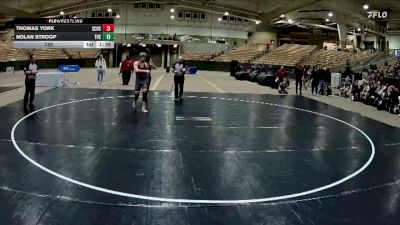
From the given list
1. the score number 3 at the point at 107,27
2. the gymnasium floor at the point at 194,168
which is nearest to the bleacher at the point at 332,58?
the score number 3 at the point at 107,27

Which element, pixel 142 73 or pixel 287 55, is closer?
pixel 142 73

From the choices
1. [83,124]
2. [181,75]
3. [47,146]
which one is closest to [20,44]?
[181,75]

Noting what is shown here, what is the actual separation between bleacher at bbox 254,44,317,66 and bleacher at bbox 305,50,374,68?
1233 millimetres

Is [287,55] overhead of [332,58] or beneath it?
overhead

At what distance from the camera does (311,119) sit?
13805mm

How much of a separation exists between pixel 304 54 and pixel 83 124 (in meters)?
34.2
